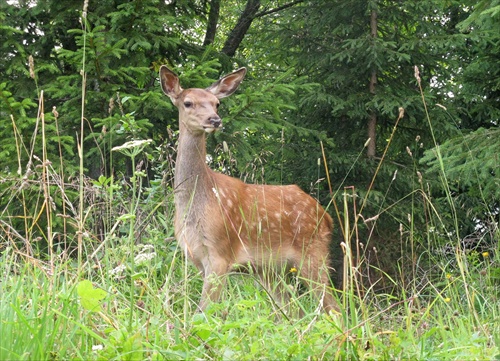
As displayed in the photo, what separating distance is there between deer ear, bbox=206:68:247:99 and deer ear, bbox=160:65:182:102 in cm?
30

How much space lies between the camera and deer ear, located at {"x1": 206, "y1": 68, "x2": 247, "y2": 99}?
6.89m

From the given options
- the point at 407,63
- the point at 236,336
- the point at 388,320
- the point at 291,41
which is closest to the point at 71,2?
the point at 291,41

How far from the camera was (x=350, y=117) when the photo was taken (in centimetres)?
1101

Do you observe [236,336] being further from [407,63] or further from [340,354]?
[407,63]

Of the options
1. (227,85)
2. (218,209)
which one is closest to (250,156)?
(227,85)

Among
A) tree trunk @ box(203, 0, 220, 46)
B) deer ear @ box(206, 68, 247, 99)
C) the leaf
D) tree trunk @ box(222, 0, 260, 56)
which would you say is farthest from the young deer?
tree trunk @ box(222, 0, 260, 56)

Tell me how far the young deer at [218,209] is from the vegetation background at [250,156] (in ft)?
0.60

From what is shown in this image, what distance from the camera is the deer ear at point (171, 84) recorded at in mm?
6691

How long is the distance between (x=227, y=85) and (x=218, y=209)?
1.22m

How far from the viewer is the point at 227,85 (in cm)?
695

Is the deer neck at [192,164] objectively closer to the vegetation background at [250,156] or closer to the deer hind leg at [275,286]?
the vegetation background at [250,156]

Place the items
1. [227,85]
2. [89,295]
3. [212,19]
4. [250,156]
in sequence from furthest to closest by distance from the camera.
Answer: [212,19]
[250,156]
[227,85]
[89,295]

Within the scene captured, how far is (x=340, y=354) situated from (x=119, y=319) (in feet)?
A: 2.99

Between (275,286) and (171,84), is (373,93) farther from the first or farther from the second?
(275,286)
